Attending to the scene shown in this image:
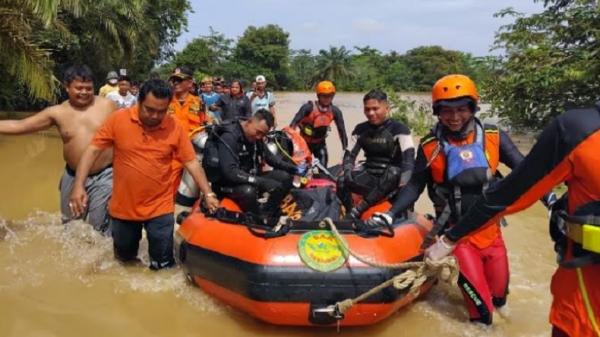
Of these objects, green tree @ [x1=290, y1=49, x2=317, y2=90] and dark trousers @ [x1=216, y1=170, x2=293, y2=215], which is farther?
green tree @ [x1=290, y1=49, x2=317, y2=90]

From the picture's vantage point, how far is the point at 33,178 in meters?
8.72

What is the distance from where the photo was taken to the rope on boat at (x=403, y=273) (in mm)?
2617

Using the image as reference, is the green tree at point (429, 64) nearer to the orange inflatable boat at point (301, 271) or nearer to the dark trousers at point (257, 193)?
the dark trousers at point (257, 193)

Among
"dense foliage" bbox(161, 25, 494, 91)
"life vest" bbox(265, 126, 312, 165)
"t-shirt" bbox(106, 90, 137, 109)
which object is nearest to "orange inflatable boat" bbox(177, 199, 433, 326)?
"life vest" bbox(265, 126, 312, 165)

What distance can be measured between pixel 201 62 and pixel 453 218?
41576mm

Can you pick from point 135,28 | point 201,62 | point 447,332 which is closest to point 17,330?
point 447,332

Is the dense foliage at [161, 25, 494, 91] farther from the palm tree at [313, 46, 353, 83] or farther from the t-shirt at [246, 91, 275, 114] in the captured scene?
the t-shirt at [246, 91, 275, 114]

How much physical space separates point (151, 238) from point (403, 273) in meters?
1.98

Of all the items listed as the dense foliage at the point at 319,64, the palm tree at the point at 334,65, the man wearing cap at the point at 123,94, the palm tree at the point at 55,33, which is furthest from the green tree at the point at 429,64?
the man wearing cap at the point at 123,94

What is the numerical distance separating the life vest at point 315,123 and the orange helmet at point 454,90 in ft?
12.0

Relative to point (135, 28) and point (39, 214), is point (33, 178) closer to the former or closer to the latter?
point (39, 214)

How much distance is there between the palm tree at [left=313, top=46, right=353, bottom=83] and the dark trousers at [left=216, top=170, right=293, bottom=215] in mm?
52738

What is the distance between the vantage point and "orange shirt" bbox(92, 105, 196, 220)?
3.91 meters

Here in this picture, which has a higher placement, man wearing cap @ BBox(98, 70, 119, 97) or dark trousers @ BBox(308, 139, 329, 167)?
man wearing cap @ BBox(98, 70, 119, 97)
